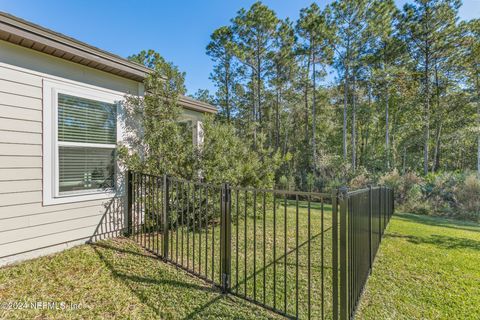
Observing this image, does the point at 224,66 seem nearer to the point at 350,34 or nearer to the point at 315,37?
the point at 315,37

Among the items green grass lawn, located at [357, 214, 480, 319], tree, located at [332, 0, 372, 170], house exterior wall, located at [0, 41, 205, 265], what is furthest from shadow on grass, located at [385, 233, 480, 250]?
tree, located at [332, 0, 372, 170]

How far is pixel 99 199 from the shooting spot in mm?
4051

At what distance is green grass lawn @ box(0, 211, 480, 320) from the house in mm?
Result: 386

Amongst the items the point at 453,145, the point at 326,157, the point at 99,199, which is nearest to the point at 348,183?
the point at 326,157

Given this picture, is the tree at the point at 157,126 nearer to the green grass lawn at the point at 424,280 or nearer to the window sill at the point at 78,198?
the window sill at the point at 78,198

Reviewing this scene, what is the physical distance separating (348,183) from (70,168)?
12.2m

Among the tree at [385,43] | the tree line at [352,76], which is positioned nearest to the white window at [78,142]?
the tree line at [352,76]

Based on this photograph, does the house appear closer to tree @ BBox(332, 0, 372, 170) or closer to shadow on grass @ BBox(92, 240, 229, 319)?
shadow on grass @ BBox(92, 240, 229, 319)

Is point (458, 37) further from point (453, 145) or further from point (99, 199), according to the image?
point (99, 199)

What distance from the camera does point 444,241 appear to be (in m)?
4.84

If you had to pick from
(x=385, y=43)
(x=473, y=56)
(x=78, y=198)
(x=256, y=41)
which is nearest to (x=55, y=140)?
(x=78, y=198)

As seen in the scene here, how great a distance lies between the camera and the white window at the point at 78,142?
3480 mm

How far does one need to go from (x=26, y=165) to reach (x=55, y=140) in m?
0.49

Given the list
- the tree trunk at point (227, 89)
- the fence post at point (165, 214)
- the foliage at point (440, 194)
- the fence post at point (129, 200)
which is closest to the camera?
the fence post at point (165, 214)
